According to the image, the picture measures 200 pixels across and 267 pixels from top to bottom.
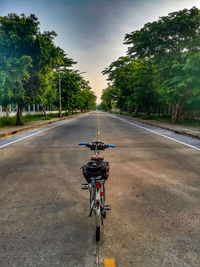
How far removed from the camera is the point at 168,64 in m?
20.3

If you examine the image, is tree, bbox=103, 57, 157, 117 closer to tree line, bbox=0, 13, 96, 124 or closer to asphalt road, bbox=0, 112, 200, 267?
tree line, bbox=0, 13, 96, 124

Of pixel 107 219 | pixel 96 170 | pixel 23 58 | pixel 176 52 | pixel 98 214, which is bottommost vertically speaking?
pixel 107 219

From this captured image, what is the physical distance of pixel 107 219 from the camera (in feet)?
10.6

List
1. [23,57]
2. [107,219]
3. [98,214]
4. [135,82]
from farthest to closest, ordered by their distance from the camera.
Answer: [135,82], [23,57], [107,219], [98,214]

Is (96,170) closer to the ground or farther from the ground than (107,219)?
farther from the ground

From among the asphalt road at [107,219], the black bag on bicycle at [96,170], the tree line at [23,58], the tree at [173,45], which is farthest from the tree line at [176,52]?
the black bag on bicycle at [96,170]

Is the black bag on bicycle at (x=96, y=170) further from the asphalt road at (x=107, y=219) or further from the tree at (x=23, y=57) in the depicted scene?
the tree at (x=23, y=57)

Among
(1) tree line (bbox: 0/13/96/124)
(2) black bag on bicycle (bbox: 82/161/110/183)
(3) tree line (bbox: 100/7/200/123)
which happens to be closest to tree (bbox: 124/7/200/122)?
(3) tree line (bbox: 100/7/200/123)

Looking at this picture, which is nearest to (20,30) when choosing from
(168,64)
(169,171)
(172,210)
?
(168,64)

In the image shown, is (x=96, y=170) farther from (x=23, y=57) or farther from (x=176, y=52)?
(x=176, y=52)

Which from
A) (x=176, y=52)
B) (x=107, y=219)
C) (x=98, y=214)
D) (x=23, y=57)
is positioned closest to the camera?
(x=98, y=214)

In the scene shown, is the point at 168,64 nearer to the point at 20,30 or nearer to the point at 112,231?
the point at 20,30

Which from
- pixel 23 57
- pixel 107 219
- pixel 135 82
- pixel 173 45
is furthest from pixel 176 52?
pixel 107 219

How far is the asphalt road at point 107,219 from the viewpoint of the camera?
240 cm
